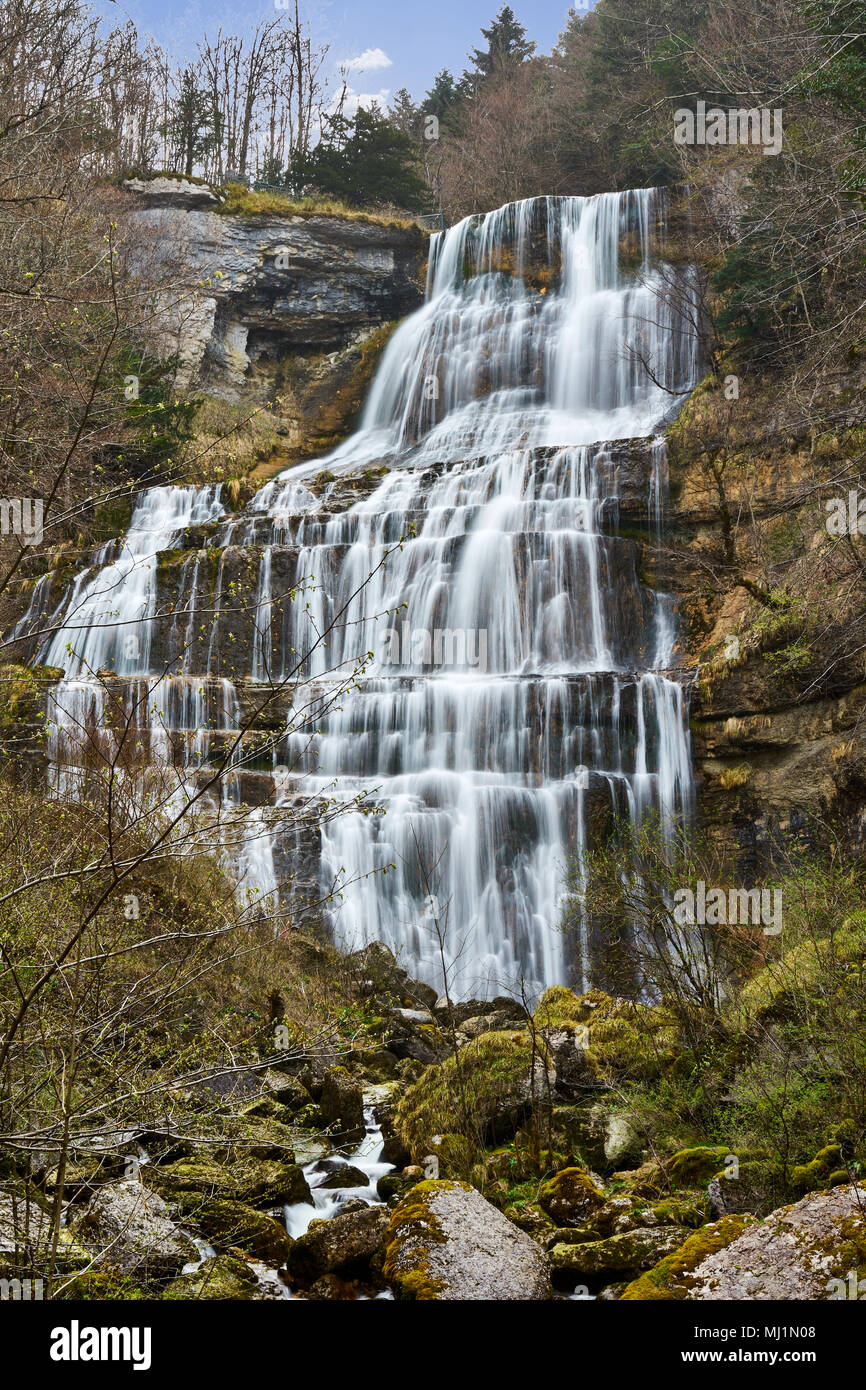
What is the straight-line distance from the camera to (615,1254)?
6.37 meters

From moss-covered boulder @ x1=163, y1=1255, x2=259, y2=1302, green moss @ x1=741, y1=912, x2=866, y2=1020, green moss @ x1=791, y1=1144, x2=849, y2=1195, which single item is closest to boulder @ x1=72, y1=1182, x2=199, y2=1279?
moss-covered boulder @ x1=163, y1=1255, x2=259, y2=1302

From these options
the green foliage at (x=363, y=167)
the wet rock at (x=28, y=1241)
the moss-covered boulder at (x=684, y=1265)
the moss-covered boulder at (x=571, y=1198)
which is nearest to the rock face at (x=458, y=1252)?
the moss-covered boulder at (x=684, y=1265)

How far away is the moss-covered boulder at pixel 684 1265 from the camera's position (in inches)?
Result: 212

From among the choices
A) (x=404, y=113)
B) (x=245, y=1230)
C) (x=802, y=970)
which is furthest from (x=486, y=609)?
(x=404, y=113)

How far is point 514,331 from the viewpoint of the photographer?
93.8 feet

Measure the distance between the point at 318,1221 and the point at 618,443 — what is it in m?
17.1

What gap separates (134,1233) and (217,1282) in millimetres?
608

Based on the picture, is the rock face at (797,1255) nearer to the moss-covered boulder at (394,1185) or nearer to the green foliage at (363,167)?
the moss-covered boulder at (394,1185)

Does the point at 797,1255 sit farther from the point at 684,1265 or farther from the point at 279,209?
the point at 279,209

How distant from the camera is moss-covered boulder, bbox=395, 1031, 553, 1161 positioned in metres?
8.42

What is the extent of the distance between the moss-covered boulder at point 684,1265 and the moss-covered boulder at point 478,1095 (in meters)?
2.48

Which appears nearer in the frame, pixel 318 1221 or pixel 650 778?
pixel 318 1221

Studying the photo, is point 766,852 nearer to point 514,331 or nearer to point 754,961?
point 754,961

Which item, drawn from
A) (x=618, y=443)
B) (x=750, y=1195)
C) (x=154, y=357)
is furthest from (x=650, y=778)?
(x=154, y=357)
